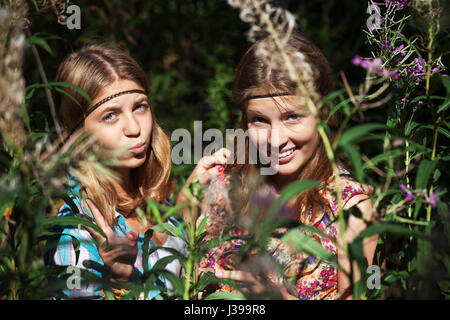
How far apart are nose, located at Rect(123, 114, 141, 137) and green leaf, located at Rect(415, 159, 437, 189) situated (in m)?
1.11

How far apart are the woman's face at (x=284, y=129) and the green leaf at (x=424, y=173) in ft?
A: 1.90

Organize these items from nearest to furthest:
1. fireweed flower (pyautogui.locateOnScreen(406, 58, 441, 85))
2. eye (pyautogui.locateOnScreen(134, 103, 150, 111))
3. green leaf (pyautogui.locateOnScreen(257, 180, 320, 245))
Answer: green leaf (pyautogui.locateOnScreen(257, 180, 320, 245)) → fireweed flower (pyautogui.locateOnScreen(406, 58, 441, 85)) → eye (pyautogui.locateOnScreen(134, 103, 150, 111))

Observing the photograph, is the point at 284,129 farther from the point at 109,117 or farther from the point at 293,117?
the point at 109,117

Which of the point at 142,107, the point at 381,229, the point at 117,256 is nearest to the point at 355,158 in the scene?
the point at 381,229

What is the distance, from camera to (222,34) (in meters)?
3.90

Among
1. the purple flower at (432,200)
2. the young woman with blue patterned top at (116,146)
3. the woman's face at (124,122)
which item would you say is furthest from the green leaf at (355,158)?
the woman's face at (124,122)

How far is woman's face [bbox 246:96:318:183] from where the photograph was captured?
5.61ft

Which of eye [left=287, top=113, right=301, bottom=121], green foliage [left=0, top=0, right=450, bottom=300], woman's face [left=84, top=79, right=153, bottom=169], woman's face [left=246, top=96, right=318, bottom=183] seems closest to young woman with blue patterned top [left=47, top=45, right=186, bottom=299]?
woman's face [left=84, top=79, right=153, bottom=169]

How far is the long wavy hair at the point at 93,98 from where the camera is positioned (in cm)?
194

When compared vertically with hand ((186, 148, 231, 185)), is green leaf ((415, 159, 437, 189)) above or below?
below
